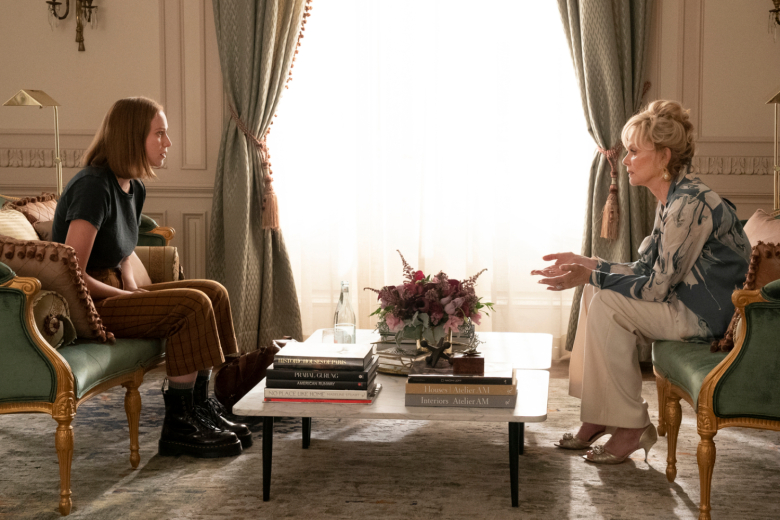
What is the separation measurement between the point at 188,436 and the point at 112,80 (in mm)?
2391

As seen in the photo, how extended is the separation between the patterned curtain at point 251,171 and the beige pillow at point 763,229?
226cm

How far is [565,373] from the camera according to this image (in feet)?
12.1

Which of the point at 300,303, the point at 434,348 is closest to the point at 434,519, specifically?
the point at 434,348

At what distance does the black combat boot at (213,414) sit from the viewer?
248 centimetres

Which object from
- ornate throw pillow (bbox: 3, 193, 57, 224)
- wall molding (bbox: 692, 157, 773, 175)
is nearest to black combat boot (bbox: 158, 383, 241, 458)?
ornate throw pillow (bbox: 3, 193, 57, 224)

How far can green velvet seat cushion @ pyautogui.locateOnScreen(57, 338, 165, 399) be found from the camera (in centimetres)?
202

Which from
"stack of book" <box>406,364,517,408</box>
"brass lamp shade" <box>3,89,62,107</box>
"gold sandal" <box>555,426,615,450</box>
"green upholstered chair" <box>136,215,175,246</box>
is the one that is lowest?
"gold sandal" <box>555,426,615,450</box>

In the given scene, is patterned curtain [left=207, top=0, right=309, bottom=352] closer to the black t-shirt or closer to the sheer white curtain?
the sheer white curtain

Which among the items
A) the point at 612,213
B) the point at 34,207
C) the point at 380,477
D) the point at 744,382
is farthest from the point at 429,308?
the point at 612,213

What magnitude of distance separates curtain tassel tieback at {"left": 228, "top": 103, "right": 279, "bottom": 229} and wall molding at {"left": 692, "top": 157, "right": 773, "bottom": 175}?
219 centimetres

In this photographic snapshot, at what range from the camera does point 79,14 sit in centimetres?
394

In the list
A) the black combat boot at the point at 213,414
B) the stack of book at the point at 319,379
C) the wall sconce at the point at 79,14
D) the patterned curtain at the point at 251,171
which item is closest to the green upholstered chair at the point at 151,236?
the patterned curtain at the point at 251,171

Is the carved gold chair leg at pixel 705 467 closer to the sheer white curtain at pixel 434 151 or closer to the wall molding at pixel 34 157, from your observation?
the sheer white curtain at pixel 434 151

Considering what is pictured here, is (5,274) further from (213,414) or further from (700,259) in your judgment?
(700,259)
